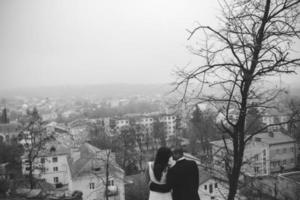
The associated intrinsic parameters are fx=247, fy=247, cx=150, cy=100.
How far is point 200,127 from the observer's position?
29.2 meters

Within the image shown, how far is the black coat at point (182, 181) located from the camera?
3.13 meters

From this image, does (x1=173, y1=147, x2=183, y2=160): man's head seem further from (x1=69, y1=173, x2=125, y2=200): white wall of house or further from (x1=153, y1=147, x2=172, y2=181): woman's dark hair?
(x1=69, y1=173, x2=125, y2=200): white wall of house

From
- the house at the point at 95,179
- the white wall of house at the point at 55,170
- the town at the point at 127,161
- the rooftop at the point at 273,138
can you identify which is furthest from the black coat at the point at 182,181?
the rooftop at the point at 273,138

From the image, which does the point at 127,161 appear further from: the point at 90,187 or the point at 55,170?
the point at 90,187

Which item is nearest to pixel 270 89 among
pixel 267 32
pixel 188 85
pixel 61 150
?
pixel 267 32

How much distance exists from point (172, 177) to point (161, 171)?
0.16 m

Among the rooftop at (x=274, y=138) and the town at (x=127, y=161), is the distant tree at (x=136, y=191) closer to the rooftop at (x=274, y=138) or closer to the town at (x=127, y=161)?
the town at (x=127, y=161)

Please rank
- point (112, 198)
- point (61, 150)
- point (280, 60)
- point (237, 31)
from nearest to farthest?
point (280, 60) → point (237, 31) → point (112, 198) → point (61, 150)

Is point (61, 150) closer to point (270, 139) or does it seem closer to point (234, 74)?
point (270, 139)

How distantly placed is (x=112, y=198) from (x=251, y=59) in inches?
567

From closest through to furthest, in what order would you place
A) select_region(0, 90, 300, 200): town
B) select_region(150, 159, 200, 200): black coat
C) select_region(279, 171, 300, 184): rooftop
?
select_region(150, 159, 200, 200): black coat → select_region(0, 90, 300, 200): town → select_region(279, 171, 300, 184): rooftop

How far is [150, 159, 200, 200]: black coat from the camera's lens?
3129 mm

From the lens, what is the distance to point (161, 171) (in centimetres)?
321

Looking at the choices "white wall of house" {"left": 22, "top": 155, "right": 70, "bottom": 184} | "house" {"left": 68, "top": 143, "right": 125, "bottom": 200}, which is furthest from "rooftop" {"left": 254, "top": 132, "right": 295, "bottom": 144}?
"white wall of house" {"left": 22, "top": 155, "right": 70, "bottom": 184}
